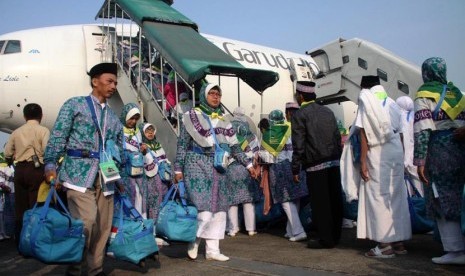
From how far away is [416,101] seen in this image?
4473 millimetres

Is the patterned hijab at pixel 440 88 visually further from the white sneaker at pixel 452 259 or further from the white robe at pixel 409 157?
the white robe at pixel 409 157

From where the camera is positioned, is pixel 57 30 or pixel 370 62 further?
pixel 370 62

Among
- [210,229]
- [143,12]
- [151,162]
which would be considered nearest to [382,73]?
[143,12]

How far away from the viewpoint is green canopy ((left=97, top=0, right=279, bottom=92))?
22.5ft

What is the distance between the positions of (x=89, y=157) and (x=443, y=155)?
3.27m

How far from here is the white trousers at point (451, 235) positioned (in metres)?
4.15

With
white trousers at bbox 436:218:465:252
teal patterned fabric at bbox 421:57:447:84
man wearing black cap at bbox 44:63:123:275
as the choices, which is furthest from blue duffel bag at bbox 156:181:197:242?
teal patterned fabric at bbox 421:57:447:84

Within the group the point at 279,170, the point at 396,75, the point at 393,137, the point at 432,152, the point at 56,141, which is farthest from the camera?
the point at 396,75

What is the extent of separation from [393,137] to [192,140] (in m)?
2.14

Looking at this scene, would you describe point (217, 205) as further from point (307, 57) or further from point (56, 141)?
point (307, 57)

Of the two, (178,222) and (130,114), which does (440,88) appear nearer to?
(178,222)

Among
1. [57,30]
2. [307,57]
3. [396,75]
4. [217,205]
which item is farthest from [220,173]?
[307,57]

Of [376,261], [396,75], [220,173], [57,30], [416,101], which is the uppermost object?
[57,30]

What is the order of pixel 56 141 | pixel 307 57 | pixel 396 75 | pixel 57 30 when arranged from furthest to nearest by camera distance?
pixel 307 57
pixel 396 75
pixel 57 30
pixel 56 141
